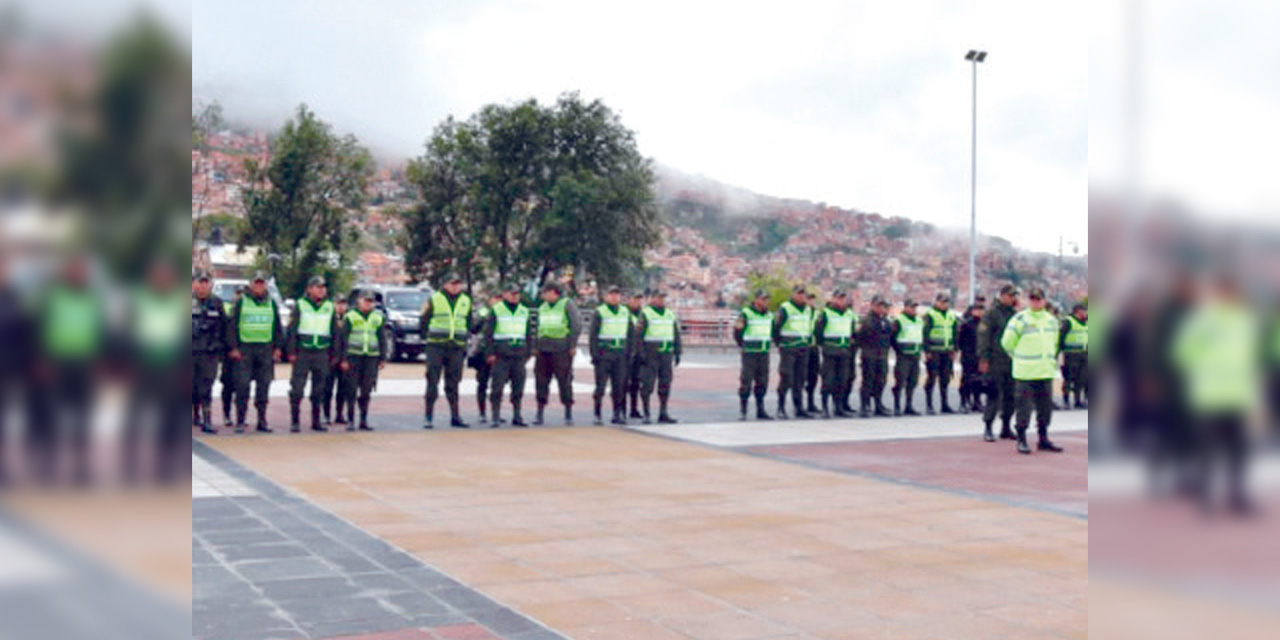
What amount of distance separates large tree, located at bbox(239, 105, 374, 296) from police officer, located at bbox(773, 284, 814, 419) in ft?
58.7

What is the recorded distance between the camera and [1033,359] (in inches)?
432

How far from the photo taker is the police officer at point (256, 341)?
11695mm

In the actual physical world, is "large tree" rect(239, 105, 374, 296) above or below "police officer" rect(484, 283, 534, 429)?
above

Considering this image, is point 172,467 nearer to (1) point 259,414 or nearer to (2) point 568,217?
(1) point 259,414

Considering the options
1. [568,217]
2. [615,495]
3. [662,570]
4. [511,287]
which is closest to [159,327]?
[662,570]

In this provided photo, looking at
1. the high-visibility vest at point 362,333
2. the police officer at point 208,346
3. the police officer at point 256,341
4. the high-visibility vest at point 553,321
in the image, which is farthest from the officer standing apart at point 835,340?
the police officer at point 208,346

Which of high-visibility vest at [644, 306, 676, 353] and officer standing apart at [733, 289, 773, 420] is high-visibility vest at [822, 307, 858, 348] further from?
high-visibility vest at [644, 306, 676, 353]

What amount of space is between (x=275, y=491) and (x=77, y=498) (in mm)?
7599

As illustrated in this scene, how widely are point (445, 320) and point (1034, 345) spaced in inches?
230

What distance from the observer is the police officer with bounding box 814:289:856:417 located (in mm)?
14859

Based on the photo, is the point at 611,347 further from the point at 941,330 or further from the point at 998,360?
the point at 941,330

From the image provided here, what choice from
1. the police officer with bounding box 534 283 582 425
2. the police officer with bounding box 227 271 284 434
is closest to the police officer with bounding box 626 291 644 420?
the police officer with bounding box 534 283 582 425

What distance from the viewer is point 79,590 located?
967 mm

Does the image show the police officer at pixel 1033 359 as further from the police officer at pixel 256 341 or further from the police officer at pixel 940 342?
the police officer at pixel 256 341
